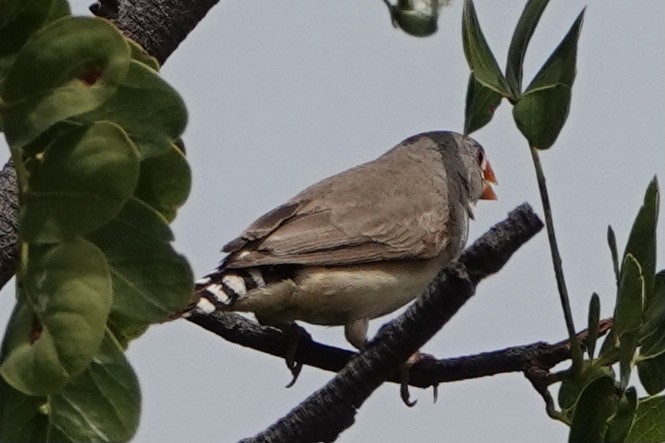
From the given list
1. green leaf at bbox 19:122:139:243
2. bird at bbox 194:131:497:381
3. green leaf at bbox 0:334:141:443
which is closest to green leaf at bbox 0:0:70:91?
green leaf at bbox 19:122:139:243

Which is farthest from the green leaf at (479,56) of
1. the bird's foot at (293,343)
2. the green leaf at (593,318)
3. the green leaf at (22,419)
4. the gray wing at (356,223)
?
the gray wing at (356,223)

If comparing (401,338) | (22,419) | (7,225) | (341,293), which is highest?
(401,338)

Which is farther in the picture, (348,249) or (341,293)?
(348,249)

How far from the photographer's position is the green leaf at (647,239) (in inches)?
82.3

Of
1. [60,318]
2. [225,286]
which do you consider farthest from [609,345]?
[225,286]

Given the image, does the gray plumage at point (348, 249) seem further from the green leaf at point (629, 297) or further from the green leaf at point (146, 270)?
the green leaf at point (146, 270)

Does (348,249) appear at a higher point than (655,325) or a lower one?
lower

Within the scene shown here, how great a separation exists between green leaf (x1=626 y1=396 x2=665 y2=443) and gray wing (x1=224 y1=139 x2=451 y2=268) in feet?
8.54

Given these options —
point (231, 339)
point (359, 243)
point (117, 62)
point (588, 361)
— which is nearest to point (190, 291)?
point (117, 62)

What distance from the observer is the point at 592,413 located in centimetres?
205

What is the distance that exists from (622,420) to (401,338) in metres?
0.46

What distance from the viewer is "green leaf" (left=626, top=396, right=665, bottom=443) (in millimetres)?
2388

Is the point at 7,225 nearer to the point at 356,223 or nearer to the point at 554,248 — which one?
the point at 554,248

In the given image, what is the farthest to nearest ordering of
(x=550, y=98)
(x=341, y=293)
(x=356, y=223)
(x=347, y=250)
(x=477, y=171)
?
1. (x=477, y=171)
2. (x=356, y=223)
3. (x=347, y=250)
4. (x=341, y=293)
5. (x=550, y=98)
